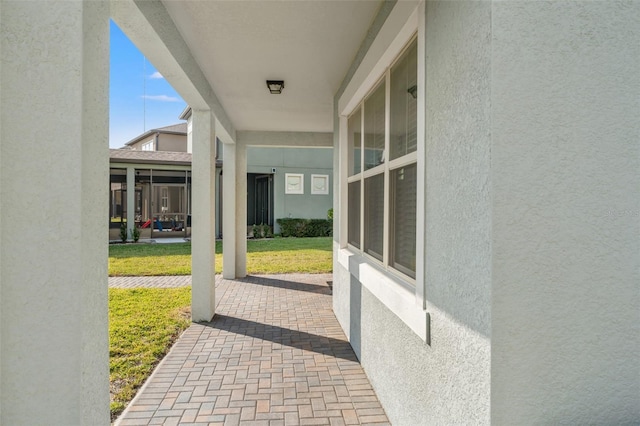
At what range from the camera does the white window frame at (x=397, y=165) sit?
237cm

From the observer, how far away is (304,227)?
18500mm

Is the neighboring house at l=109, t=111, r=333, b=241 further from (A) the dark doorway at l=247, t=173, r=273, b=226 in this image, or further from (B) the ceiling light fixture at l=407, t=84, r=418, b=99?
(B) the ceiling light fixture at l=407, t=84, r=418, b=99

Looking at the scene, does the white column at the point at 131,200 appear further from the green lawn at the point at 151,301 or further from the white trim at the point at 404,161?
the white trim at the point at 404,161

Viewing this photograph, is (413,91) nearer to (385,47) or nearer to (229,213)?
(385,47)

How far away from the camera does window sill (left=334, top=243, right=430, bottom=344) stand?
2371 mm

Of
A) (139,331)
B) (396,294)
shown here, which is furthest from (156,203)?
(396,294)

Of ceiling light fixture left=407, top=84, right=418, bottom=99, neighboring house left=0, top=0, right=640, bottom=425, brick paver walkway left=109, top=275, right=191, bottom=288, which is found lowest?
brick paver walkway left=109, top=275, right=191, bottom=288

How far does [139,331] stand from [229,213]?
410 cm

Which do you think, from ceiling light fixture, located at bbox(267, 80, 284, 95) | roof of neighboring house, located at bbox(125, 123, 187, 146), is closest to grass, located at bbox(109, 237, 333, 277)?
ceiling light fixture, located at bbox(267, 80, 284, 95)

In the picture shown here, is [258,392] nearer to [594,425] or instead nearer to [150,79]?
[594,425]

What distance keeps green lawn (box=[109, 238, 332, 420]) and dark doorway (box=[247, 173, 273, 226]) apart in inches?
159

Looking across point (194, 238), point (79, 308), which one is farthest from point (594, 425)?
point (194, 238)

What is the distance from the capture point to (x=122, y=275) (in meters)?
9.30

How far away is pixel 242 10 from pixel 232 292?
5738 mm
